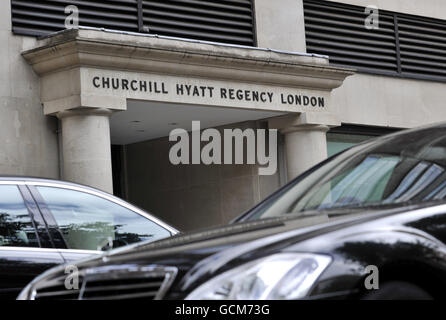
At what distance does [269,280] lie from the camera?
11.6 feet

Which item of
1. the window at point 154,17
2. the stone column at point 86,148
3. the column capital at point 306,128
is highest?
the window at point 154,17

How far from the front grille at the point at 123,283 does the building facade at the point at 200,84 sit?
1091 cm

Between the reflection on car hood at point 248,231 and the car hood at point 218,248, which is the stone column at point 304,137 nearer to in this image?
the reflection on car hood at point 248,231

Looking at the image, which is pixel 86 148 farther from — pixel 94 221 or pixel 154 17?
pixel 94 221

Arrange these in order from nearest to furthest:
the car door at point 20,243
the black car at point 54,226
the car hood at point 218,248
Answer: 1. the car hood at point 218,248
2. the car door at point 20,243
3. the black car at point 54,226

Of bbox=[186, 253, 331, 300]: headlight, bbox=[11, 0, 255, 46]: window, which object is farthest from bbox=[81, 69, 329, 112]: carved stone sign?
bbox=[186, 253, 331, 300]: headlight

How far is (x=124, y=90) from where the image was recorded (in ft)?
49.7

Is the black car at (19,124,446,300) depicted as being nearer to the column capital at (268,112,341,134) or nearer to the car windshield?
the car windshield

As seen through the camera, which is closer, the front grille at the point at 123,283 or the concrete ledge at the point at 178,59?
the front grille at the point at 123,283

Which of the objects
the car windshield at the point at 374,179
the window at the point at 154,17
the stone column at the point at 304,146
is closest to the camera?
the car windshield at the point at 374,179

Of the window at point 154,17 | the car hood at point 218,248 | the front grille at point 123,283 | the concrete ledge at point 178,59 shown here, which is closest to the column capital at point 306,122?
the concrete ledge at point 178,59

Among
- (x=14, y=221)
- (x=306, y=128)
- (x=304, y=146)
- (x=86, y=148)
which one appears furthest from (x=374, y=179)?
(x=304, y=146)

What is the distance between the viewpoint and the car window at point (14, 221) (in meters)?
6.51
